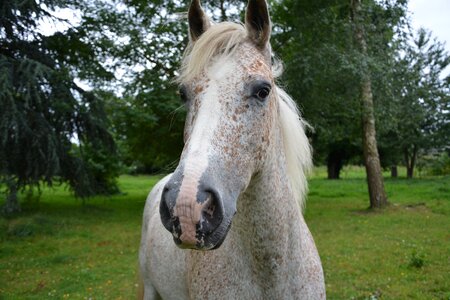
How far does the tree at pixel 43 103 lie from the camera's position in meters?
8.23

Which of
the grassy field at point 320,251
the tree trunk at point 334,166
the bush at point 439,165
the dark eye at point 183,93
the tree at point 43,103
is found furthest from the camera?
the tree trunk at point 334,166

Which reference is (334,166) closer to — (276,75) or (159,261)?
(159,261)

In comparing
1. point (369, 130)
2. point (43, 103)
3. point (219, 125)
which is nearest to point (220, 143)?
point (219, 125)

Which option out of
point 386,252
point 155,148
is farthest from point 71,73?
point 386,252

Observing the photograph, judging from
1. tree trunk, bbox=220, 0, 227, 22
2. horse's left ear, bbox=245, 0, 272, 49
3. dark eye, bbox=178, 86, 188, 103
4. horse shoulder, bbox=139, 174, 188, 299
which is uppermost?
tree trunk, bbox=220, 0, 227, 22

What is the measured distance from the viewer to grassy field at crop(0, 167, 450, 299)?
5.67 metres

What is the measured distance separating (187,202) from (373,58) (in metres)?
10.2

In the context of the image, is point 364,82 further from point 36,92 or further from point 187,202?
point 187,202

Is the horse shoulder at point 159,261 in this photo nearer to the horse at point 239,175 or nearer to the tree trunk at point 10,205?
the horse at point 239,175

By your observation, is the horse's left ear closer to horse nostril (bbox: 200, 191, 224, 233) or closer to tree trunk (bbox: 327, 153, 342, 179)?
horse nostril (bbox: 200, 191, 224, 233)

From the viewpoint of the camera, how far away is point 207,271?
7.02ft

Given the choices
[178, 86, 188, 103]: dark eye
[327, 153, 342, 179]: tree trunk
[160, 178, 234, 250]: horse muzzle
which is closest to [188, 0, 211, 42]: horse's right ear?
[178, 86, 188, 103]: dark eye

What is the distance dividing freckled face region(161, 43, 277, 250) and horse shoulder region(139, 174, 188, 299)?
1262 mm

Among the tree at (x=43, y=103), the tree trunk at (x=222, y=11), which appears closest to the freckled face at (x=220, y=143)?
the tree at (x=43, y=103)
